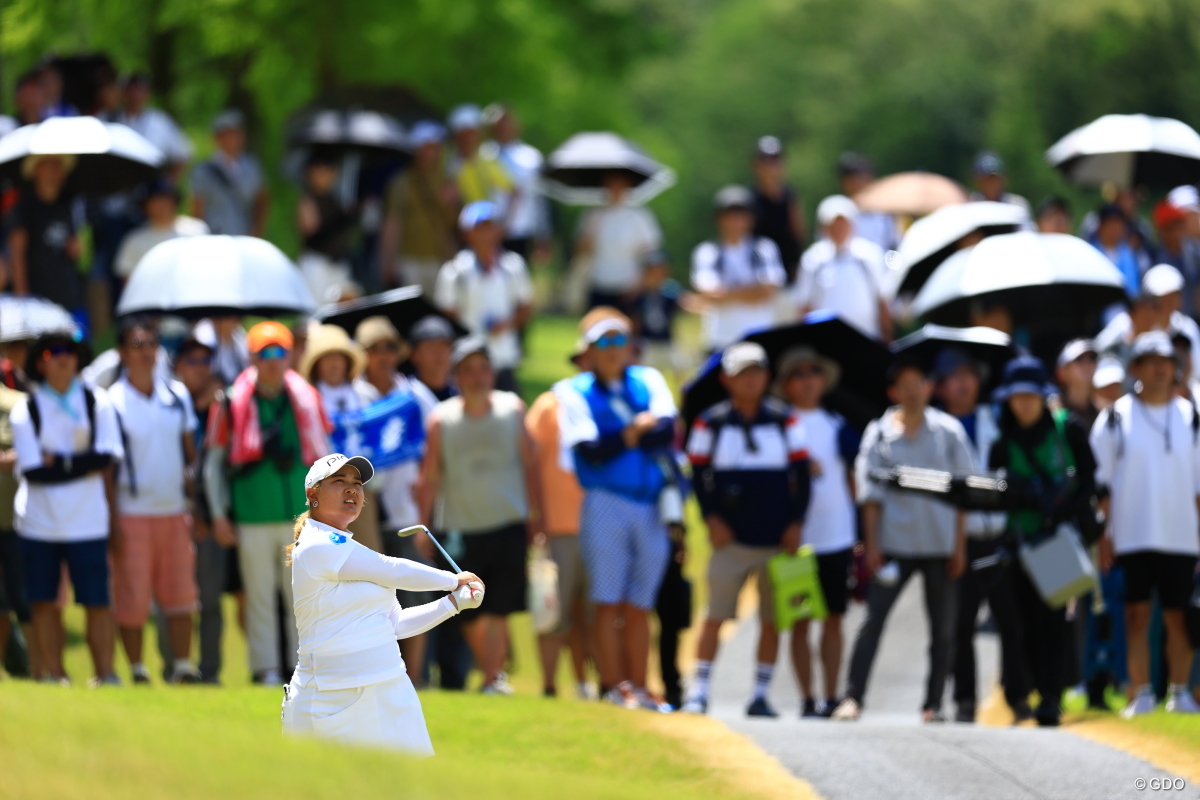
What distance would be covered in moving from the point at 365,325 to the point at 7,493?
2.64 m

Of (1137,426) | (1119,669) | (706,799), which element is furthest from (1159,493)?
(706,799)

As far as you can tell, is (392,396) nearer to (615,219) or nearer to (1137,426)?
(1137,426)

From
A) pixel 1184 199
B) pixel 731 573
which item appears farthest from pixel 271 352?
pixel 1184 199

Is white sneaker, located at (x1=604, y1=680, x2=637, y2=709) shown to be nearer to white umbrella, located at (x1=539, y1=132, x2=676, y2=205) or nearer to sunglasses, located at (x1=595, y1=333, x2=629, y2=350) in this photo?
sunglasses, located at (x1=595, y1=333, x2=629, y2=350)

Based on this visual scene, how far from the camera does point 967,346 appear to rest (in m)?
12.2

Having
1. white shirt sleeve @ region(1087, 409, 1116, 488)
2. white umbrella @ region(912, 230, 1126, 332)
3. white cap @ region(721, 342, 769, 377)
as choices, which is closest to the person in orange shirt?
white cap @ region(721, 342, 769, 377)

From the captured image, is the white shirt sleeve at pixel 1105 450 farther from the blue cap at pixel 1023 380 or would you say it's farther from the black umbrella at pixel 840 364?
the black umbrella at pixel 840 364

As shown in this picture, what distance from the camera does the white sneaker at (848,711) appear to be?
443 inches

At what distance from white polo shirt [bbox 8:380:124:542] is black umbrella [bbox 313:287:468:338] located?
261 centimetres

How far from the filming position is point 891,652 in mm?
16016

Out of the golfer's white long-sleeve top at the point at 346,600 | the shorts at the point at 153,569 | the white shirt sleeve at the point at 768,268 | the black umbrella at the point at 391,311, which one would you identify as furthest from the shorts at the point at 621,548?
the white shirt sleeve at the point at 768,268

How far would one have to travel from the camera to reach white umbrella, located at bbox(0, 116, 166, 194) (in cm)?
1283

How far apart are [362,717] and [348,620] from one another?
382 millimetres

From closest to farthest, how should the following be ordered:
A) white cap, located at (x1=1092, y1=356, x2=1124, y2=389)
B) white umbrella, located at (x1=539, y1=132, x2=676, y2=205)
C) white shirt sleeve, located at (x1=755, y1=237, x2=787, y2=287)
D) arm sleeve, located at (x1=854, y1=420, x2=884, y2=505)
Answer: arm sleeve, located at (x1=854, y1=420, x2=884, y2=505)
white cap, located at (x1=1092, y1=356, x2=1124, y2=389)
white shirt sleeve, located at (x1=755, y1=237, x2=787, y2=287)
white umbrella, located at (x1=539, y1=132, x2=676, y2=205)
